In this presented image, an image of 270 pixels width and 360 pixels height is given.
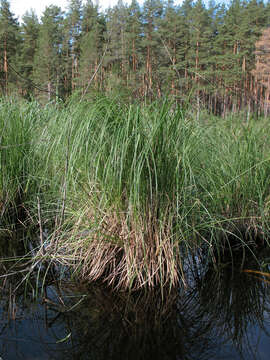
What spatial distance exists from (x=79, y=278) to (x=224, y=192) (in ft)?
3.89

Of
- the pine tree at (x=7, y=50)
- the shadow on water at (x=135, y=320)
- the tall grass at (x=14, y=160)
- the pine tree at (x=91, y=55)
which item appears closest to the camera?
the shadow on water at (x=135, y=320)

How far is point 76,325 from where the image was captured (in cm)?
136

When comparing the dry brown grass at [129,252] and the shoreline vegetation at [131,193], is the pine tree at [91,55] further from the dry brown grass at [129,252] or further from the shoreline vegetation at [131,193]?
the dry brown grass at [129,252]

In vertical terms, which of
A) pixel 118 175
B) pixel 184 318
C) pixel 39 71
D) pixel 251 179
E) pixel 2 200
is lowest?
pixel 184 318

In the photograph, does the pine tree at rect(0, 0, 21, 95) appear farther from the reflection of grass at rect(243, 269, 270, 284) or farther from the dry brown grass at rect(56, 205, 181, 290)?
the reflection of grass at rect(243, 269, 270, 284)

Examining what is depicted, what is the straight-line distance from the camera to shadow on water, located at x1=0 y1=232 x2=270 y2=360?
1.23m

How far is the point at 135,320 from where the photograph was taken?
142cm

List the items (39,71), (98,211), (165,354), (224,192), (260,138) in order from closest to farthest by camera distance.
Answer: (165,354), (98,211), (224,192), (260,138), (39,71)

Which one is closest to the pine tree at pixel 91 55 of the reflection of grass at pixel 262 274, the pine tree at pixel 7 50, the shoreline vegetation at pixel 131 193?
the shoreline vegetation at pixel 131 193

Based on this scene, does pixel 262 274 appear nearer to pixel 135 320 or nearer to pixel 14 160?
pixel 135 320

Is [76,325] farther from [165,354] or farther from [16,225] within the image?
[16,225]

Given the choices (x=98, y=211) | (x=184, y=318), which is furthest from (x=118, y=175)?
(x=184, y=318)

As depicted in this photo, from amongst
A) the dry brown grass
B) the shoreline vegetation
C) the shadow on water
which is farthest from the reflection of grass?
the dry brown grass

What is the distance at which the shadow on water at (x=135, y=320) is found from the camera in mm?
1232
